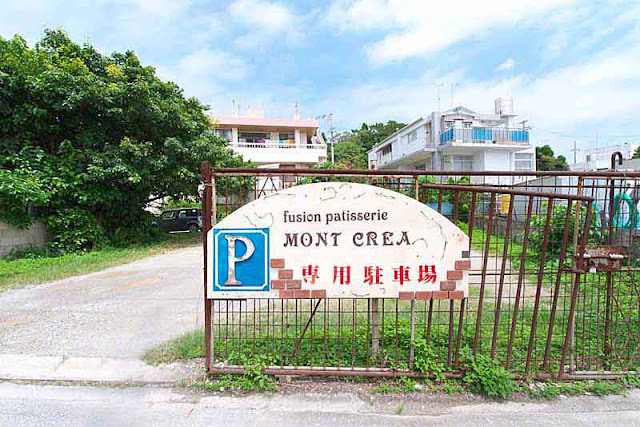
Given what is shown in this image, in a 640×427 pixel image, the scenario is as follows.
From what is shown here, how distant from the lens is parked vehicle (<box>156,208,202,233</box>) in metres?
16.8

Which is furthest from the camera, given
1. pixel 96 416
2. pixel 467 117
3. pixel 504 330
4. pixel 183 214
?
pixel 467 117

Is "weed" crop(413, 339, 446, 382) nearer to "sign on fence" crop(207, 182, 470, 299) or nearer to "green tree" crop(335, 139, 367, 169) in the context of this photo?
"sign on fence" crop(207, 182, 470, 299)

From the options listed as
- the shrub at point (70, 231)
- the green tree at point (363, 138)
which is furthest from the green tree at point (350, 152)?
the shrub at point (70, 231)

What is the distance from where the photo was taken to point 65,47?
1019 cm

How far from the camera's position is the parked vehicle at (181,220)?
1677cm

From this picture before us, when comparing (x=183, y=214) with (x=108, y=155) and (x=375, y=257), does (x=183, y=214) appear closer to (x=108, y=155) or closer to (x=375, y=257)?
(x=108, y=155)

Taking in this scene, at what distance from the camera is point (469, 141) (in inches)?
867

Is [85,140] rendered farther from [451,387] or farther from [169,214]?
[451,387]

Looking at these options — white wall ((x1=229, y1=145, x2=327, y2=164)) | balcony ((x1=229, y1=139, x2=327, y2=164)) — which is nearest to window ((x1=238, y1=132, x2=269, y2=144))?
balcony ((x1=229, y1=139, x2=327, y2=164))

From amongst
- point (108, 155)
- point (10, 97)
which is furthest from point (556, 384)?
point (10, 97)

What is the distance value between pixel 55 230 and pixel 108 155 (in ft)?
8.49

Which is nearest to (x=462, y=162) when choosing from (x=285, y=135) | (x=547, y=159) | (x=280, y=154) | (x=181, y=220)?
(x=280, y=154)

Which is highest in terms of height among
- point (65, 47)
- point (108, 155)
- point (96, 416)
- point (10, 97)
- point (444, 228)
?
point (65, 47)

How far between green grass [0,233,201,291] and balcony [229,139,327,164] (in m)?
14.7
